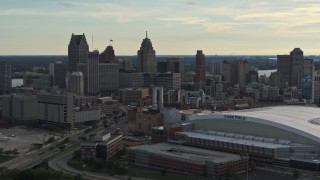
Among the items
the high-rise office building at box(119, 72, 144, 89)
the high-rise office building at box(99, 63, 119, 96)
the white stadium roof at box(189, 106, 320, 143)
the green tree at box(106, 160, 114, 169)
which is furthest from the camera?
the high-rise office building at box(119, 72, 144, 89)

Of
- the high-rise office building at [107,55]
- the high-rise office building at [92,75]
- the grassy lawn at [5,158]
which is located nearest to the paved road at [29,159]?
the grassy lawn at [5,158]

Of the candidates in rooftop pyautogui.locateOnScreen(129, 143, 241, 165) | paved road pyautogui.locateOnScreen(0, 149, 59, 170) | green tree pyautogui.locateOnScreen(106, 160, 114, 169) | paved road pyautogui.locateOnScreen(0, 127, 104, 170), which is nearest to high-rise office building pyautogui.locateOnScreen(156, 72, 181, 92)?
paved road pyautogui.locateOnScreen(0, 127, 104, 170)

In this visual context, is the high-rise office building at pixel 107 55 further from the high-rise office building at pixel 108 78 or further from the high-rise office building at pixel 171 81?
the high-rise office building at pixel 171 81

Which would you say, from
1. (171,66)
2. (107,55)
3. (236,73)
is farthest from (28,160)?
(171,66)

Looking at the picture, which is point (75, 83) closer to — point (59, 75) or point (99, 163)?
point (59, 75)

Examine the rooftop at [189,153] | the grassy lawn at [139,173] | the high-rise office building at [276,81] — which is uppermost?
the high-rise office building at [276,81]

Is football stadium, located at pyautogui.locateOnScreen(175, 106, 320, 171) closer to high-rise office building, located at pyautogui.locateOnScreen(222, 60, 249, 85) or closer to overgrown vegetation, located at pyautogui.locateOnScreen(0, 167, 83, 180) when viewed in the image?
overgrown vegetation, located at pyautogui.locateOnScreen(0, 167, 83, 180)
